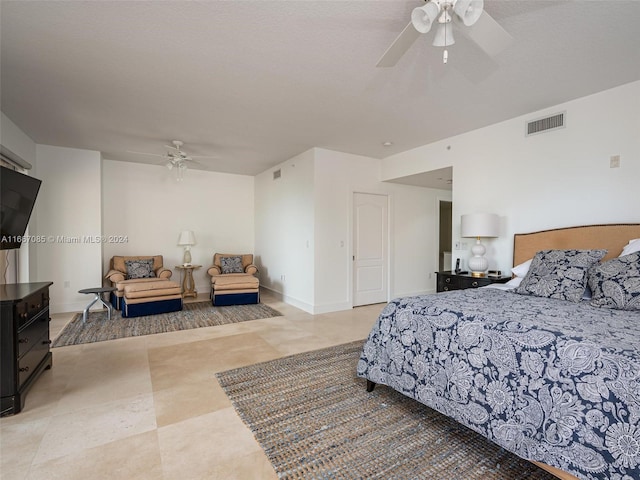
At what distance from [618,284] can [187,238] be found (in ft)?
20.1

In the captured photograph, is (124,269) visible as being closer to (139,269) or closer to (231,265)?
(139,269)

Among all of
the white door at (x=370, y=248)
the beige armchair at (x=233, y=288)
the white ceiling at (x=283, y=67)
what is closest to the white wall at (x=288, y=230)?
the beige armchair at (x=233, y=288)

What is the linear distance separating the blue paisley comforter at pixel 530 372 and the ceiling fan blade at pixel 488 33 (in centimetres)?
162

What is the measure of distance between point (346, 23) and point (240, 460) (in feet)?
9.01

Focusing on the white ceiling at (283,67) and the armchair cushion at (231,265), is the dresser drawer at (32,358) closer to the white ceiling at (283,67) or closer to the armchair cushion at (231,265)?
the white ceiling at (283,67)

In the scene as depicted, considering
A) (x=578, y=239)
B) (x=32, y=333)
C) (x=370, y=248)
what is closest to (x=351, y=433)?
(x=32, y=333)

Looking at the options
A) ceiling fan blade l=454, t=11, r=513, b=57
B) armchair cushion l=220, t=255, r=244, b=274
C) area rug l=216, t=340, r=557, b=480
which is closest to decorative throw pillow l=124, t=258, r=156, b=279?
armchair cushion l=220, t=255, r=244, b=274

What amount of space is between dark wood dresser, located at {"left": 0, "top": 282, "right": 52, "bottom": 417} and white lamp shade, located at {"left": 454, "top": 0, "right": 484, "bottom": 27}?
129 inches

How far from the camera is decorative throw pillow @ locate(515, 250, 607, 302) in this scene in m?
2.40

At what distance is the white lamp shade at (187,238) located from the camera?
6.06 metres

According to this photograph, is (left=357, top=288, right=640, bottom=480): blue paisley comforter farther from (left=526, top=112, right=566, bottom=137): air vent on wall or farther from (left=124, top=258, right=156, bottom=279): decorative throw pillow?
(left=124, top=258, right=156, bottom=279): decorative throw pillow

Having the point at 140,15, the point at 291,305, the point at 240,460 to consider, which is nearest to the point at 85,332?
the point at 291,305

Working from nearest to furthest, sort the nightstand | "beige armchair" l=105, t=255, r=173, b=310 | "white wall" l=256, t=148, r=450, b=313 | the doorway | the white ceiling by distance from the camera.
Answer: the white ceiling → the nightstand → "white wall" l=256, t=148, r=450, b=313 → "beige armchair" l=105, t=255, r=173, b=310 → the doorway

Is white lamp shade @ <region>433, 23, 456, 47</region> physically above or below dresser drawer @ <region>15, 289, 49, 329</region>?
above
